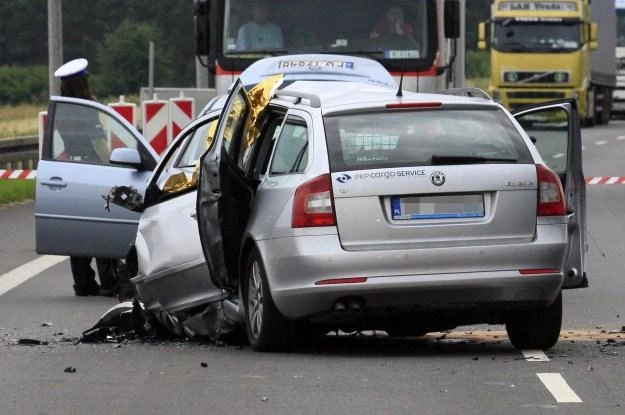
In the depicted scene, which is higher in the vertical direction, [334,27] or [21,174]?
[334,27]

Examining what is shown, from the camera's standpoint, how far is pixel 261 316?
10.3 metres

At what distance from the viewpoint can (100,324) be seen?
38.4 ft

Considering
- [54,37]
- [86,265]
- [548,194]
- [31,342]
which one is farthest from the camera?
[54,37]

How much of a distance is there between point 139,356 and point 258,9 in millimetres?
9459

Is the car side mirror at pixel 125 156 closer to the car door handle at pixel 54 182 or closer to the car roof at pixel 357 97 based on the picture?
the car door handle at pixel 54 182

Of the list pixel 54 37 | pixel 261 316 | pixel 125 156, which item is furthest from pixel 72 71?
pixel 54 37

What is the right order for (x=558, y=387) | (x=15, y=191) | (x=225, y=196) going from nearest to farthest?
1. (x=558, y=387)
2. (x=225, y=196)
3. (x=15, y=191)

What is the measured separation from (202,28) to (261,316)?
32.1ft

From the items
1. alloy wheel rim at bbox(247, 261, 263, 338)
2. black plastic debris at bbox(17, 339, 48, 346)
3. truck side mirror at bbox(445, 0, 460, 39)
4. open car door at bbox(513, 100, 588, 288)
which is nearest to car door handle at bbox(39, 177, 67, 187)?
black plastic debris at bbox(17, 339, 48, 346)

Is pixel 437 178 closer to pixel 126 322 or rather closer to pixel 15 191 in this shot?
pixel 126 322

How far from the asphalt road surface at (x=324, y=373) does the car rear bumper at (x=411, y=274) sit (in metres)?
0.33

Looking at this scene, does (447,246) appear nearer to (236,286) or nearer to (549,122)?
(236,286)

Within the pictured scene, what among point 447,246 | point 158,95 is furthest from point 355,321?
point 158,95

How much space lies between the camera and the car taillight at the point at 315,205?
995 cm
